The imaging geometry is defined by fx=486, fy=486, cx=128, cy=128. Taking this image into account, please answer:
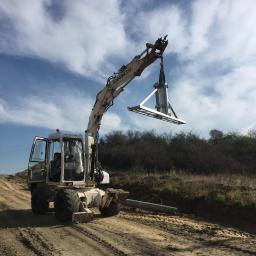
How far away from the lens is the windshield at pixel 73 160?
1450cm

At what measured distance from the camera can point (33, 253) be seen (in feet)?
32.3

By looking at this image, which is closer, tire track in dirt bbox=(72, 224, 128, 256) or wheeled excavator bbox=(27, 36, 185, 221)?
tire track in dirt bbox=(72, 224, 128, 256)

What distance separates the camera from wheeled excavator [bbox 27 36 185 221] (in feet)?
45.1

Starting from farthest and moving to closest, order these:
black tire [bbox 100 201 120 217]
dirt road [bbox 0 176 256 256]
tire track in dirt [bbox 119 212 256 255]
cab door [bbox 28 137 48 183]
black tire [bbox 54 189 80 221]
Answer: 1. cab door [bbox 28 137 48 183]
2. black tire [bbox 100 201 120 217]
3. black tire [bbox 54 189 80 221]
4. tire track in dirt [bbox 119 212 256 255]
5. dirt road [bbox 0 176 256 256]

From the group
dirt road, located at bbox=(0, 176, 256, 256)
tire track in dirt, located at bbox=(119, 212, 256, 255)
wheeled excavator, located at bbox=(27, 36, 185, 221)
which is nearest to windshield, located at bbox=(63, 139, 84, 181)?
wheeled excavator, located at bbox=(27, 36, 185, 221)

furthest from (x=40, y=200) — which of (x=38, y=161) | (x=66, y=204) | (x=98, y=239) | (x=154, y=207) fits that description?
(x=98, y=239)

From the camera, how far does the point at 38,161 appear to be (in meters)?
16.0

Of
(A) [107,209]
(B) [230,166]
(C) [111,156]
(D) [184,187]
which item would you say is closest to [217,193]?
(D) [184,187]

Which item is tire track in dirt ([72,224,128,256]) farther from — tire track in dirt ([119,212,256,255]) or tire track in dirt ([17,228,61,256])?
tire track in dirt ([119,212,256,255])

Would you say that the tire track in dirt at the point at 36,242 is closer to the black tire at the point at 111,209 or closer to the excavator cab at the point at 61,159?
the excavator cab at the point at 61,159

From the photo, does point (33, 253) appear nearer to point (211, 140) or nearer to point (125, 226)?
point (125, 226)

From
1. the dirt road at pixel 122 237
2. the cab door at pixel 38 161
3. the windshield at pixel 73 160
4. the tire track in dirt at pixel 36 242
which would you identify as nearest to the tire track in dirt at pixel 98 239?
the dirt road at pixel 122 237

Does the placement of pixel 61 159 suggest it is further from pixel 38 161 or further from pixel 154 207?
pixel 154 207

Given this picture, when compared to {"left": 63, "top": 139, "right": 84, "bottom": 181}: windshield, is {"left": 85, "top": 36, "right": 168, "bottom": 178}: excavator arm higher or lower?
higher
